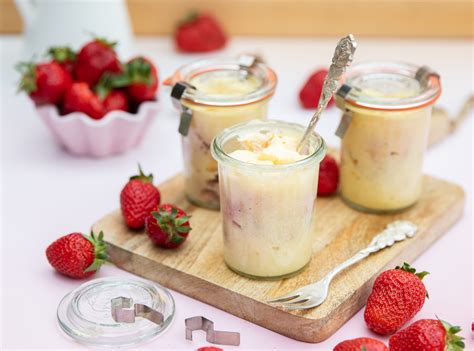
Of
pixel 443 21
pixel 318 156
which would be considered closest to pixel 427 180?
pixel 318 156

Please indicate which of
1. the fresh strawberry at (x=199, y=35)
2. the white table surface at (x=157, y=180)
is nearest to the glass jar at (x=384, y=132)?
the white table surface at (x=157, y=180)

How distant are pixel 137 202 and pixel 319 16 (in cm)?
129

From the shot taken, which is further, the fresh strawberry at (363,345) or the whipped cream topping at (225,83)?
the whipped cream topping at (225,83)

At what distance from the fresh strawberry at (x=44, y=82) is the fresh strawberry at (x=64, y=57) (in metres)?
0.05

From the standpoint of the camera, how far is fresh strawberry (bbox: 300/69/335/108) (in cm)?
204

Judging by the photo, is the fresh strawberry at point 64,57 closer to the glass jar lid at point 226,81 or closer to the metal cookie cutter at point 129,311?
the glass jar lid at point 226,81

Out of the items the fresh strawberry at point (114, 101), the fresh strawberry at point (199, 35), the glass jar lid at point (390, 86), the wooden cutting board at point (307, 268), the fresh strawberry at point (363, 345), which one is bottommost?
the fresh strawberry at point (199, 35)

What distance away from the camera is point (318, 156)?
49.8 inches

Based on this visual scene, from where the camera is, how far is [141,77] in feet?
5.90

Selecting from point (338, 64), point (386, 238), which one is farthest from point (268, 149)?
point (386, 238)

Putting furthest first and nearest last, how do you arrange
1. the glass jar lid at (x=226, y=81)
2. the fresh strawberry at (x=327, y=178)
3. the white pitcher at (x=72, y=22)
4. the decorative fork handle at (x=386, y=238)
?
1. the white pitcher at (x=72, y=22)
2. the fresh strawberry at (x=327, y=178)
3. the glass jar lid at (x=226, y=81)
4. the decorative fork handle at (x=386, y=238)

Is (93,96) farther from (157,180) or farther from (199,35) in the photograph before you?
(199,35)

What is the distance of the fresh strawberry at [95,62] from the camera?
1.77 metres

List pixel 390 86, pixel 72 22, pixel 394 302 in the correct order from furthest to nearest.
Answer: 1. pixel 72 22
2. pixel 390 86
3. pixel 394 302
